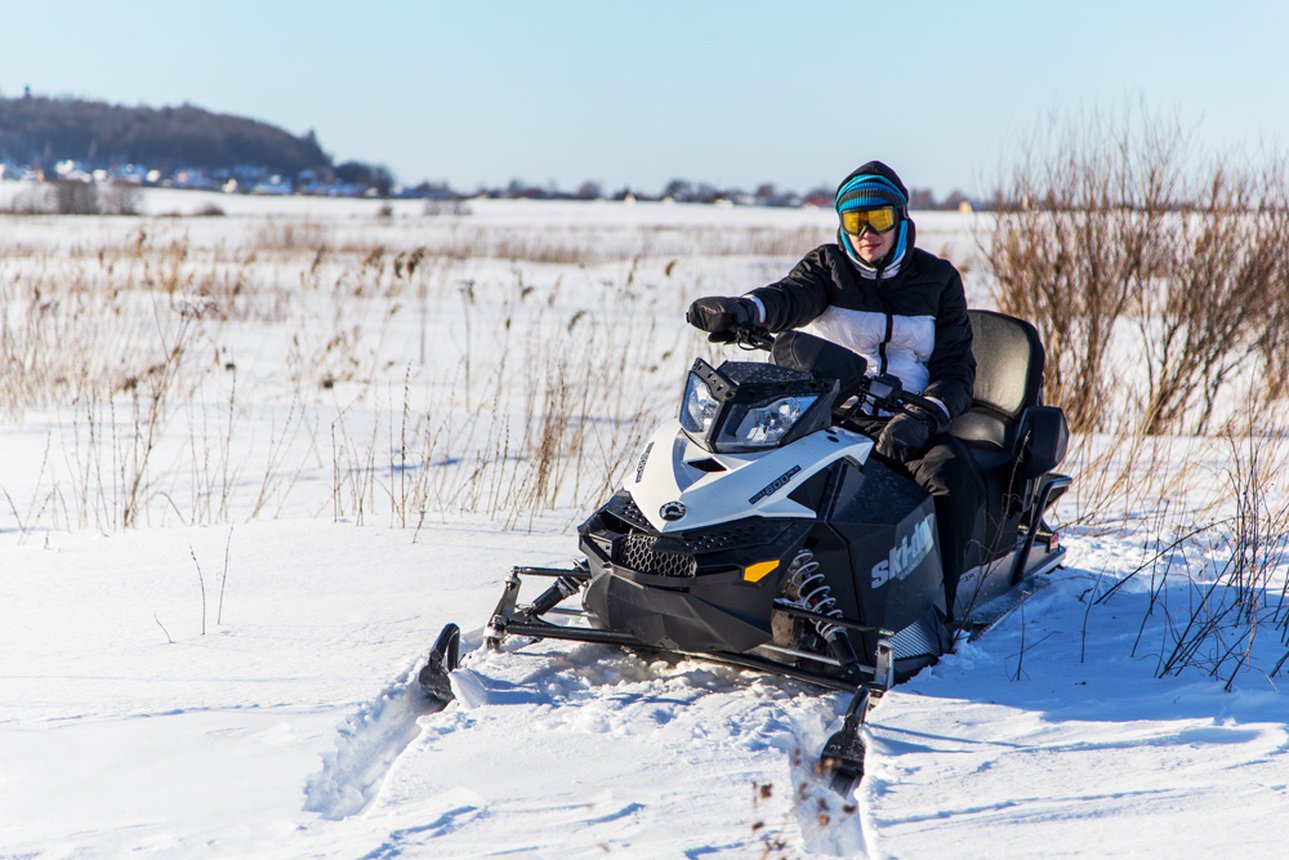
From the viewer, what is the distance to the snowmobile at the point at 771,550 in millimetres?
3053

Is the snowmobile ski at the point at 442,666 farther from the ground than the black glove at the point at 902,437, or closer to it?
closer to it

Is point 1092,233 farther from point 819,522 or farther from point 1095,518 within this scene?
point 819,522

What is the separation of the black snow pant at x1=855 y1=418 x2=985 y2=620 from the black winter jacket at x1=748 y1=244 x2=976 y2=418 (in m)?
0.23

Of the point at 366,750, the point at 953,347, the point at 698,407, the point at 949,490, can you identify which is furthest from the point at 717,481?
the point at 953,347

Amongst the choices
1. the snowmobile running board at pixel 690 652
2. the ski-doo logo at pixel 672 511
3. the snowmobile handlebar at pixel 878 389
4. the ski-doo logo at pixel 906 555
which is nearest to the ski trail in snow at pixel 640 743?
the snowmobile running board at pixel 690 652

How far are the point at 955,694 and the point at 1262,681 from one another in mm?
961

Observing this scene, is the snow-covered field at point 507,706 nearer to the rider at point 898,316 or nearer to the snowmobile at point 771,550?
the snowmobile at point 771,550

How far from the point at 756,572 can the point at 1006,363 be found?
1862 millimetres

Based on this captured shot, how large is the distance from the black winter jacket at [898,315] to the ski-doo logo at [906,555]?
0.54 metres

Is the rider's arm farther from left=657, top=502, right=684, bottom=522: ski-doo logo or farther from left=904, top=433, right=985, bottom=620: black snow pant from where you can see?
left=657, top=502, right=684, bottom=522: ski-doo logo

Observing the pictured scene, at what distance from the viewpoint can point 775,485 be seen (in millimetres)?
3117

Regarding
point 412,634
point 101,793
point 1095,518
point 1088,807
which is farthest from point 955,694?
point 1095,518

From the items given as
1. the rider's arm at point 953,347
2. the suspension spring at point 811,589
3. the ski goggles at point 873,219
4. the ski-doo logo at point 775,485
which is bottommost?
the suspension spring at point 811,589

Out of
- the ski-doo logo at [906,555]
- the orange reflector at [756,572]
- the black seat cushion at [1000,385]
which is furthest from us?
the black seat cushion at [1000,385]
